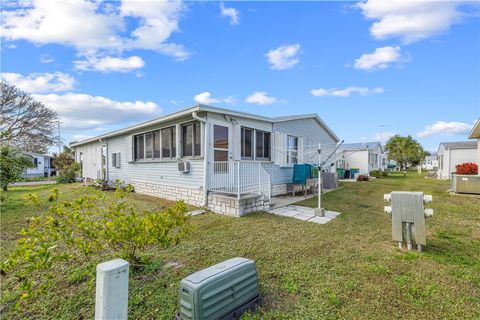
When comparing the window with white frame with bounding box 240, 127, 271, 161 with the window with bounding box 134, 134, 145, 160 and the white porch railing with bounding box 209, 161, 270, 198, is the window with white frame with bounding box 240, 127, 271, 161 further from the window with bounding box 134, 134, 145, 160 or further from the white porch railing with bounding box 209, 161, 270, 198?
the window with bounding box 134, 134, 145, 160

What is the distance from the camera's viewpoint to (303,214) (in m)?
6.51

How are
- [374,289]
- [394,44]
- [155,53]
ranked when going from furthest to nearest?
[155,53] → [394,44] → [374,289]

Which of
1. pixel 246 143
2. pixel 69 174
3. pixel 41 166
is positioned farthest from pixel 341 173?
pixel 41 166

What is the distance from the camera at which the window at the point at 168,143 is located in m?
8.62

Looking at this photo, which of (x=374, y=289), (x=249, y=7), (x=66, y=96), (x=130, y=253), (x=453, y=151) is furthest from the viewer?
(x=66, y=96)

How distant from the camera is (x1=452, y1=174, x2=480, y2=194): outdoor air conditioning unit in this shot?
30.4 ft

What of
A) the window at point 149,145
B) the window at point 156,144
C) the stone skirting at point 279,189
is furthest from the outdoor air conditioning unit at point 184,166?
the stone skirting at point 279,189

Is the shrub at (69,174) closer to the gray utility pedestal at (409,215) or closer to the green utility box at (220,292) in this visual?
the green utility box at (220,292)

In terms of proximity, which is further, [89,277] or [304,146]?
[304,146]

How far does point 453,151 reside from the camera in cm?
1697

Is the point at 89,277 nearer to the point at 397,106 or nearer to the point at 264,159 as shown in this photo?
the point at 264,159

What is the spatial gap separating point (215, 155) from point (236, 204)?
6.01 ft

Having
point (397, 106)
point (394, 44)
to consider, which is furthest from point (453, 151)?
point (394, 44)

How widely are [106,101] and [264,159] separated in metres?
18.8
